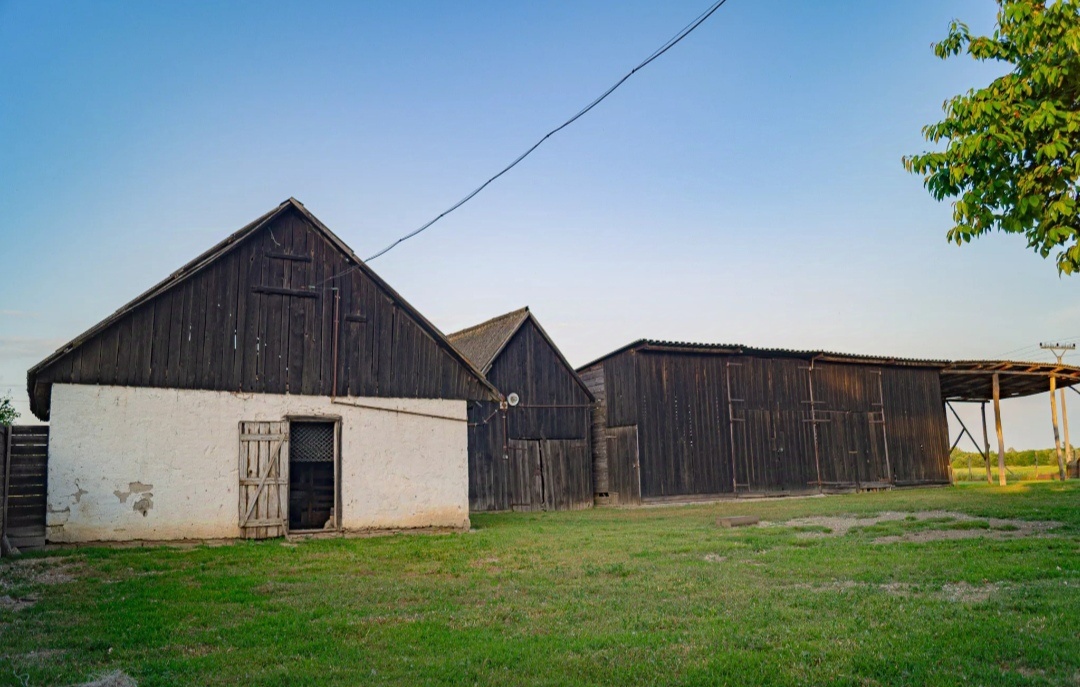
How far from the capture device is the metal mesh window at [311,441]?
19719 millimetres

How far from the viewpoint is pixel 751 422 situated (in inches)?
1344

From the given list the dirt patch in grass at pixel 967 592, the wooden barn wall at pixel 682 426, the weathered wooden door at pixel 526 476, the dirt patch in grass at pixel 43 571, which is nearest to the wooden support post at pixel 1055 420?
the wooden barn wall at pixel 682 426

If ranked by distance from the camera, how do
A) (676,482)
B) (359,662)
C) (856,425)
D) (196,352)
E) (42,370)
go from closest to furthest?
(359,662) < (42,370) < (196,352) < (676,482) < (856,425)

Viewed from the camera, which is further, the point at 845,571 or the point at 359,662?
the point at 845,571

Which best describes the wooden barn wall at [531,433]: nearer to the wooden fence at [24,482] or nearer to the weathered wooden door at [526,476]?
the weathered wooden door at [526,476]

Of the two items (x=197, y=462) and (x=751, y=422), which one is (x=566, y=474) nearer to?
(x=751, y=422)

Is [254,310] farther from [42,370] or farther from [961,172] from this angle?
[961,172]

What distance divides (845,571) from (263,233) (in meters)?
15.0

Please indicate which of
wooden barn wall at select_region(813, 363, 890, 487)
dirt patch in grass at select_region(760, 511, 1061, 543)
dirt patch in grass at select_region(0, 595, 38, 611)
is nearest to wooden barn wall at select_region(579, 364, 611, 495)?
wooden barn wall at select_region(813, 363, 890, 487)

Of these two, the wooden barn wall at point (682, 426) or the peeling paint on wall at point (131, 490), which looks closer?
the peeling paint on wall at point (131, 490)

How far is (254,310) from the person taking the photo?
1911 centimetres

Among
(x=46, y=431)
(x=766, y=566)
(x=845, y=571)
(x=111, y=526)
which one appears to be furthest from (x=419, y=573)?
(x=46, y=431)

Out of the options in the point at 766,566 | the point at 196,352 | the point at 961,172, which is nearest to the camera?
the point at 961,172

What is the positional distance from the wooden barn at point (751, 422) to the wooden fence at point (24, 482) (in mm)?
20574
